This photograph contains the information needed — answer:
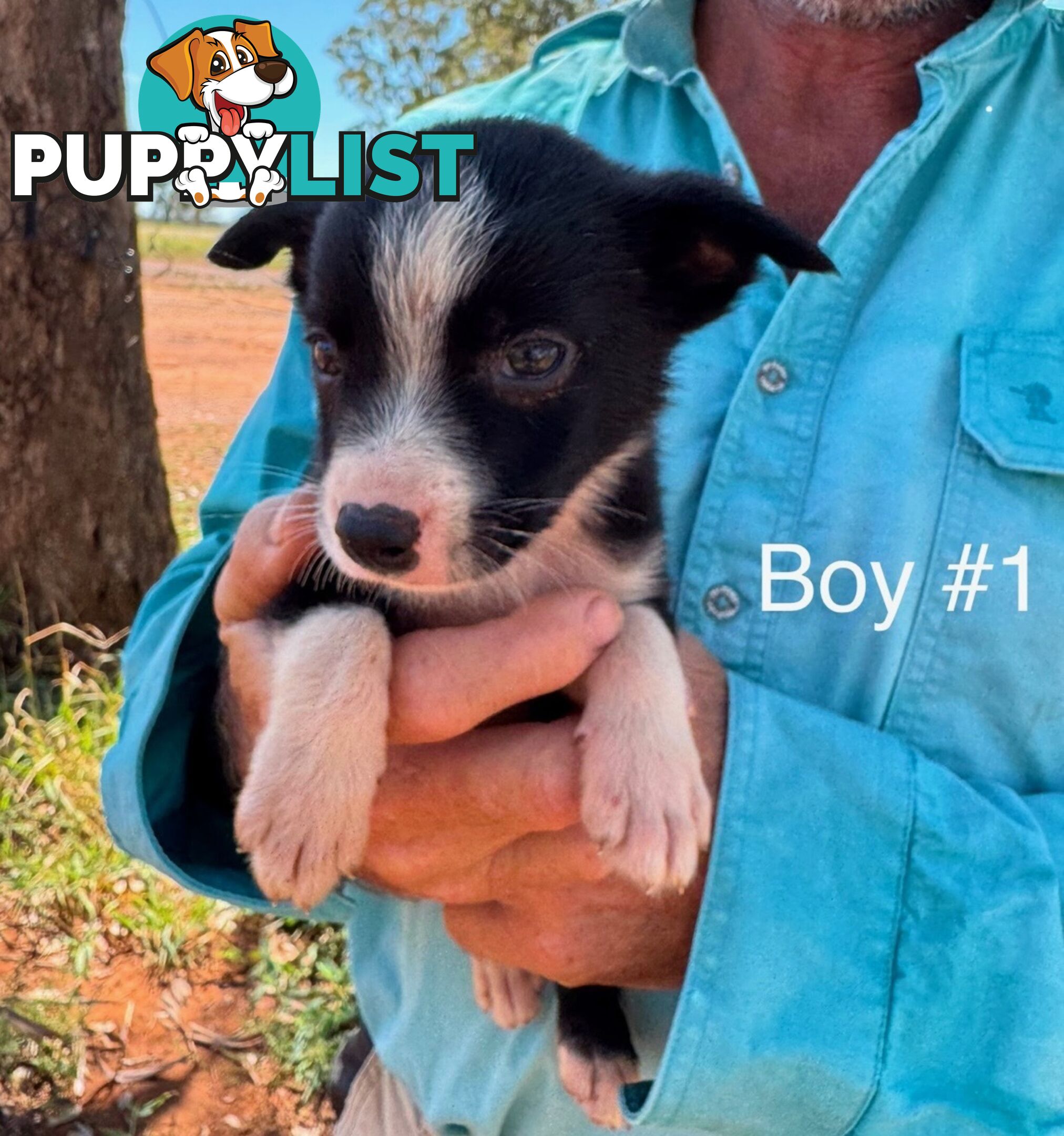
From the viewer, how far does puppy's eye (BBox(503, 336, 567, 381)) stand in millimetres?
1771

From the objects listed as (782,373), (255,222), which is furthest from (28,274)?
(782,373)

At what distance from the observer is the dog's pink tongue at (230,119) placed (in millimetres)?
2545

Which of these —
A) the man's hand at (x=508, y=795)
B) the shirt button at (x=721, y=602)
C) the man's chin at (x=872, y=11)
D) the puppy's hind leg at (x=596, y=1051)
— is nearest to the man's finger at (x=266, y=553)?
the man's hand at (x=508, y=795)

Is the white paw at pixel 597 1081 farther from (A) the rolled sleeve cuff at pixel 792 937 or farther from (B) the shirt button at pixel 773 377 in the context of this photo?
(B) the shirt button at pixel 773 377

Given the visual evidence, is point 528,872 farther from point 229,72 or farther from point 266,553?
point 229,72

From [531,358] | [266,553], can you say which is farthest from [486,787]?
[531,358]

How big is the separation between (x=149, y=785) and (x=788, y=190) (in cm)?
175

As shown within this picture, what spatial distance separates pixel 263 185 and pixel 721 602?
1.38 metres

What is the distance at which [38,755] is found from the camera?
175 inches

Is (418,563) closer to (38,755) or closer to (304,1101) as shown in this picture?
(304,1101)

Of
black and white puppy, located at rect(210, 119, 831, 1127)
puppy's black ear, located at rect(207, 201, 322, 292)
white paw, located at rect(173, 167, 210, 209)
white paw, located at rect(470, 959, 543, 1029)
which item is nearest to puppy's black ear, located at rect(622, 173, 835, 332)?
black and white puppy, located at rect(210, 119, 831, 1127)

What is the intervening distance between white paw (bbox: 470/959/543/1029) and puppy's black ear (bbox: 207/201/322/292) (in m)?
1.39

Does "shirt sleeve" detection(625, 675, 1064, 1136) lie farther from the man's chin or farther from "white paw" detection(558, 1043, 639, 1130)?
the man's chin

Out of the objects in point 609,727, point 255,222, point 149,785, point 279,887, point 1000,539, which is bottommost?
Answer: point 149,785
